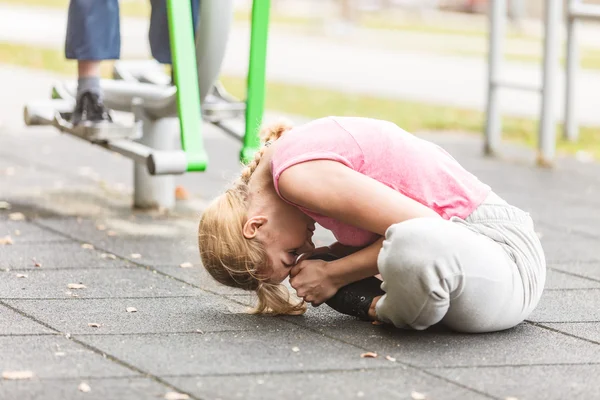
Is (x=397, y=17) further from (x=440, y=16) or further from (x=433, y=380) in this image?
(x=433, y=380)

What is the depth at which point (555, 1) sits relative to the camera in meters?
7.03

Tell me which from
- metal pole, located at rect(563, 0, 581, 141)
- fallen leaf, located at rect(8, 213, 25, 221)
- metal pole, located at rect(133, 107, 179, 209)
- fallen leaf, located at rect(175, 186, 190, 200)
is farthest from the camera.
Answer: metal pole, located at rect(563, 0, 581, 141)

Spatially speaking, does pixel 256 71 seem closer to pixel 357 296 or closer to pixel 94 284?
pixel 94 284

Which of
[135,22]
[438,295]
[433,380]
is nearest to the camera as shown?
[433,380]

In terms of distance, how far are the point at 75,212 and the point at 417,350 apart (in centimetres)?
251

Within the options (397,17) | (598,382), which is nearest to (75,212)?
(598,382)

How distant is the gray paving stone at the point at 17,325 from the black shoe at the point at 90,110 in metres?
1.58

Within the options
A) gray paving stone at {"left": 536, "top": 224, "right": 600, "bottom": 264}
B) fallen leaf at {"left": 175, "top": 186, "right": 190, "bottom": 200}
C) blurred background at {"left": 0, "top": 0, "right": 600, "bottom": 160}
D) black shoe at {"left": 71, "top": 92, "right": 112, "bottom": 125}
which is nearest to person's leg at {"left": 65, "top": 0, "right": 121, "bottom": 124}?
black shoe at {"left": 71, "top": 92, "right": 112, "bottom": 125}

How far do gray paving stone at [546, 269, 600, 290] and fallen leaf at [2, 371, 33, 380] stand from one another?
73.6 inches

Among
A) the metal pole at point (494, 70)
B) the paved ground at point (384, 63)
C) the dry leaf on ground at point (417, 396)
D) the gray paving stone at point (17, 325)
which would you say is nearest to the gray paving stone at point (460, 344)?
the dry leaf on ground at point (417, 396)

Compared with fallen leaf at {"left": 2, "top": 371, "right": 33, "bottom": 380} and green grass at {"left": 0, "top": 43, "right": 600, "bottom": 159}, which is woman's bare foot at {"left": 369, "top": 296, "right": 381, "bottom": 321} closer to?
fallen leaf at {"left": 2, "top": 371, "right": 33, "bottom": 380}

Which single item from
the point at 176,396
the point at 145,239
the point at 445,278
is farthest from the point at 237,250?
the point at 145,239

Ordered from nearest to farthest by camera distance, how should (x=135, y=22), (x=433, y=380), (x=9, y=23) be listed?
(x=433, y=380), (x=9, y=23), (x=135, y=22)

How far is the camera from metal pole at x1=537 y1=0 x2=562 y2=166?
280 inches
